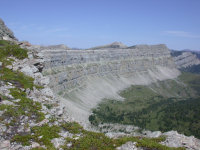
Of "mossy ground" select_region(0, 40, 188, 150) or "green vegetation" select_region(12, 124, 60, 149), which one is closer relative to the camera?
"green vegetation" select_region(12, 124, 60, 149)

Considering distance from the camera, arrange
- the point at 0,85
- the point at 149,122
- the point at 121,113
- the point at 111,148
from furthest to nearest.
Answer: the point at 121,113, the point at 149,122, the point at 0,85, the point at 111,148

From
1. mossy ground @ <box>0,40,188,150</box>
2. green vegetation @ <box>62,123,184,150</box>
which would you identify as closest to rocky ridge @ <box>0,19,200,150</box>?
mossy ground @ <box>0,40,188,150</box>

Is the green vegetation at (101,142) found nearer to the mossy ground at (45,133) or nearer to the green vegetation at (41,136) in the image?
the mossy ground at (45,133)

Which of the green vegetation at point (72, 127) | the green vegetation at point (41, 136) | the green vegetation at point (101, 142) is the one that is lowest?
the green vegetation at point (101, 142)

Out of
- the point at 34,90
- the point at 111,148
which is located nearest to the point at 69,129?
the point at 111,148

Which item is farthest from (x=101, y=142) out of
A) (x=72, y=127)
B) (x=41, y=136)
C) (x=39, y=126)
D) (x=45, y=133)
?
(x=39, y=126)

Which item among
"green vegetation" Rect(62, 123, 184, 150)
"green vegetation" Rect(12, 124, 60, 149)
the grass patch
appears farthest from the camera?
"green vegetation" Rect(62, 123, 184, 150)

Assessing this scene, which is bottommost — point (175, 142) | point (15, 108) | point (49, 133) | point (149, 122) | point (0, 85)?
point (149, 122)

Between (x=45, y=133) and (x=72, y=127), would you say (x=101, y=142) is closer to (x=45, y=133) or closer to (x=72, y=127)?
(x=72, y=127)

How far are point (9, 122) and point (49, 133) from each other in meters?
5.33

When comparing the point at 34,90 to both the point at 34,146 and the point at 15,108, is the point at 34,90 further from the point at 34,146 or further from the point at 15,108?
the point at 34,146

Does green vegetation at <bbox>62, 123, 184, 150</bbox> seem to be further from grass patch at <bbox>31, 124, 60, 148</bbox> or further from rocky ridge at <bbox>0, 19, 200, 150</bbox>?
grass patch at <bbox>31, 124, 60, 148</bbox>

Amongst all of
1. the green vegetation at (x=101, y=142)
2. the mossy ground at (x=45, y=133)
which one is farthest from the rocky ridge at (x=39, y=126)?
the green vegetation at (x=101, y=142)

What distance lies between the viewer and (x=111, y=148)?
79.3 feet
